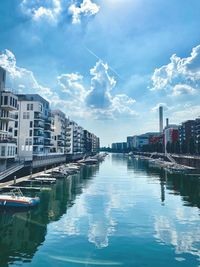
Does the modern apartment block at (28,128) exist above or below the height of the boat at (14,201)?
above

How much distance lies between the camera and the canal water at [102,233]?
27.5m

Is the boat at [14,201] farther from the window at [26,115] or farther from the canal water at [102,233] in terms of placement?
the window at [26,115]

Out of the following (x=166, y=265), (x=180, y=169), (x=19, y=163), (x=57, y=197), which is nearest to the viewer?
(x=166, y=265)

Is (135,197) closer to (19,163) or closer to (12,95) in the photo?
(19,163)

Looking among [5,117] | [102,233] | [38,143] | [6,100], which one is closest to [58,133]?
[38,143]

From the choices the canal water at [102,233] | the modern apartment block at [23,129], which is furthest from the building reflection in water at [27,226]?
the modern apartment block at [23,129]

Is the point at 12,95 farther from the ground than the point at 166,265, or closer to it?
farther from the ground

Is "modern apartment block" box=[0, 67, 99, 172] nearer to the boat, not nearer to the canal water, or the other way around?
the canal water

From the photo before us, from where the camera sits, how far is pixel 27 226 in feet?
126

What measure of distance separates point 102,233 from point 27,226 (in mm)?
11080

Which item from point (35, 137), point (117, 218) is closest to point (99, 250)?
point (117, 218)

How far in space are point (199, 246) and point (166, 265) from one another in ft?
23.1

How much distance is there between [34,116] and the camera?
102 meters

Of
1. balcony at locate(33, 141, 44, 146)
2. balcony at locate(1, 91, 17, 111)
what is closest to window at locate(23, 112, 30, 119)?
balcony at locate(33, 141, 44, 146)
